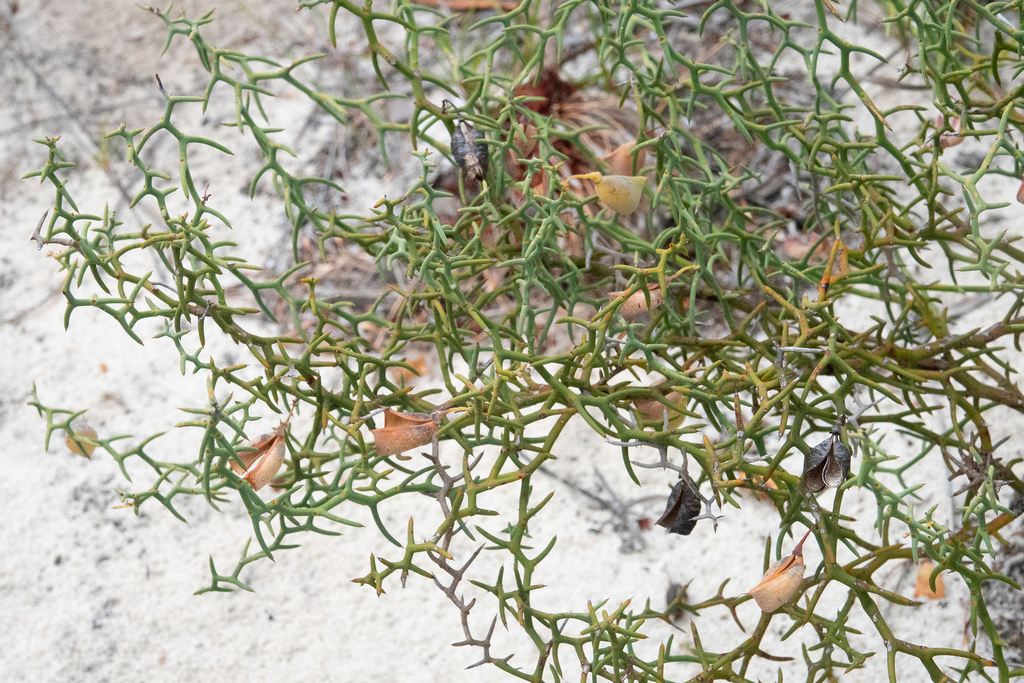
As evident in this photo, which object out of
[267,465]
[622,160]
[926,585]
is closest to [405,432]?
[267,465]

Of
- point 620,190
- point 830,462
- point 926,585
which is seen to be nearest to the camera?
point 830,462

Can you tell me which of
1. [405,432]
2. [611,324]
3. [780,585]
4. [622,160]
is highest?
[622,160]

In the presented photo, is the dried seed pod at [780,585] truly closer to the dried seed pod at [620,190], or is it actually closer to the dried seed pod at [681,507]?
the dried seed pod at [681,507]

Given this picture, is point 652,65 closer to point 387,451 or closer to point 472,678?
point 387,451

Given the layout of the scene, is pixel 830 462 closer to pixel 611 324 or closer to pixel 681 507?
pixel 681 507

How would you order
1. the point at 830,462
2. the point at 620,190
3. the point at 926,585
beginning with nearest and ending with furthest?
1. the point at 830,462
2. the point at 620,190
3. the point at 926,585

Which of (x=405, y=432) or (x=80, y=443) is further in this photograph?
(x=80, y=443)

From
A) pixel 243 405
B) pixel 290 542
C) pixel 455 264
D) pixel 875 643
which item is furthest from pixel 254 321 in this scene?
pixel 875 643
